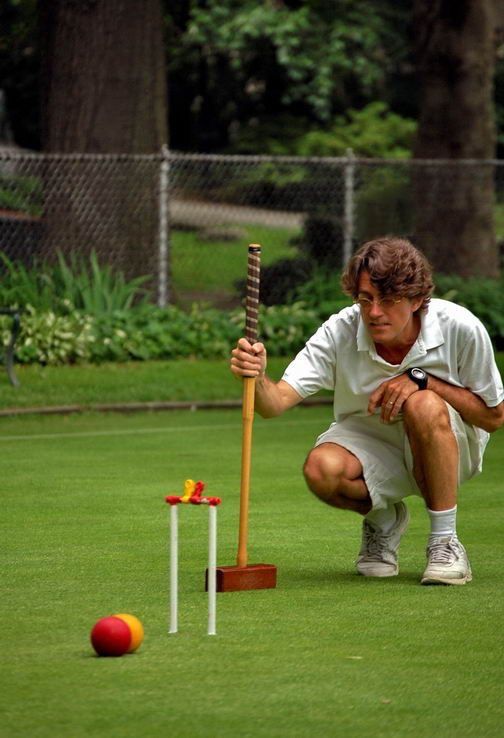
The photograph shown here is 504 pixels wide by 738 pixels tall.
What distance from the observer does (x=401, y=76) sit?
3956 centimetres

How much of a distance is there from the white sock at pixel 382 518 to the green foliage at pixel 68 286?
27.9ft

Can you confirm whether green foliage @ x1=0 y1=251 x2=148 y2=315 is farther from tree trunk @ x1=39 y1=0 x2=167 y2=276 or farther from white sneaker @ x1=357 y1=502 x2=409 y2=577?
white sneaker @ x1=357 y1=502 x2=409 y2=577

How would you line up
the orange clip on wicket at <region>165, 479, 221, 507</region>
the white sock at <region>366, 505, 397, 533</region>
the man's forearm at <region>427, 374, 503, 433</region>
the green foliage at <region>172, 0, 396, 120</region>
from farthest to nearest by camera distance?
the green foliage at <region>172, 0, 396, 120</region> → the white sock at <region>366, 505, 397, 533</region> → the man's forearm at <region>427, 374, 503, 433</region> → the orange clip on wicket at <region>165, 479, 221, 507</region>

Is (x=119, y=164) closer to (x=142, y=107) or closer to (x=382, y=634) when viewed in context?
(x=142, y=107)

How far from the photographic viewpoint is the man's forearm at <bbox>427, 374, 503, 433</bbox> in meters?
6.16

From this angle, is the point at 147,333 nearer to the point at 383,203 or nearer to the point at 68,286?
the point at 68,286

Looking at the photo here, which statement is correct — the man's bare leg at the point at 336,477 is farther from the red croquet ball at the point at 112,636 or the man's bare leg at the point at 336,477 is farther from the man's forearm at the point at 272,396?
the red croquet ball at the point at 112,636

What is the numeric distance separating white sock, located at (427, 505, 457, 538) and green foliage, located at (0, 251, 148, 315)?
8792 mm

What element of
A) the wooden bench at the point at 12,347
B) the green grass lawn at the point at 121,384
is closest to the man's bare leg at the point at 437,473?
the green grass lawn at the point at 121,384

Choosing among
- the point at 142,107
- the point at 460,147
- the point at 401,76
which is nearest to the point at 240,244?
the point at 460,147

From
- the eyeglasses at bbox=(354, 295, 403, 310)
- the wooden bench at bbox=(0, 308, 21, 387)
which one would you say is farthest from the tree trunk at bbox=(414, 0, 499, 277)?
the eyeglasses at bbox=(354, 295, 403, 310)

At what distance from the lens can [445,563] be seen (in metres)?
6.12

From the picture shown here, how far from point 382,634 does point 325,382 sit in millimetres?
1290

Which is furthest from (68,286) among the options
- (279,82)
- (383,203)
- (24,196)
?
(279,82)
